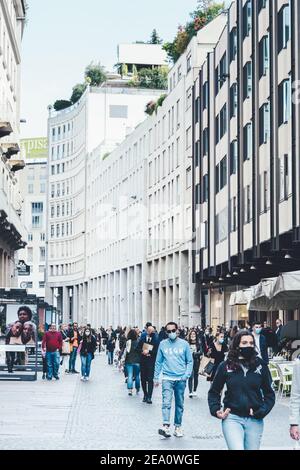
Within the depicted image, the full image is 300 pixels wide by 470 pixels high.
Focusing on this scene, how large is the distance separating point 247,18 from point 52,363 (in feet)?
65.2

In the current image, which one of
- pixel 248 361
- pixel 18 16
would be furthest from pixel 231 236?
pixel 248 361

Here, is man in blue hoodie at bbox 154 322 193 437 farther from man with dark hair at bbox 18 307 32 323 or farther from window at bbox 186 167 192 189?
window at bbox 186 167 192 189

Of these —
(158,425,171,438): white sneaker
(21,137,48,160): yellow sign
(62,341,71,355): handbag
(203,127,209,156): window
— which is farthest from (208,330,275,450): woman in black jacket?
(21,137,48,160): yellow sign

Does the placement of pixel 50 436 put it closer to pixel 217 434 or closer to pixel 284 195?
pixel 217 434

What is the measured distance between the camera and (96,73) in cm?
12700

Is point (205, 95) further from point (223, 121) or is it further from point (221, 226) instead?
point (221, 226)

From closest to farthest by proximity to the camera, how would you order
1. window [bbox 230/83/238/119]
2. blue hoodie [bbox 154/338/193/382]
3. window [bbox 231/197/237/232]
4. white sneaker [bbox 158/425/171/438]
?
white sneaker [bbox 158/425/171/438] < blue hoodie [bbox 154/338/193/382] < window [bbox 231/197/237/232] < window [bbox 230/83/238/119]

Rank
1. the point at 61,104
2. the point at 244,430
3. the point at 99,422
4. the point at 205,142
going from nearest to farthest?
the point at 244,430 → the point at 99,422 → the point at 205,142 → the point at 61,104

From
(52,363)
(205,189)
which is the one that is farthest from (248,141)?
(52,363)

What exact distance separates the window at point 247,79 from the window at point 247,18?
1421 millimetres

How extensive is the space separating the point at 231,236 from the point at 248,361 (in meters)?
38.8

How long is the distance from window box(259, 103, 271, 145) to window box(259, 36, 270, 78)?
1.40 meters

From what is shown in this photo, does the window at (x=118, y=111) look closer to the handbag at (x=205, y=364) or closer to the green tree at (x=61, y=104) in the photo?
the green tree at (x=61, y=104)

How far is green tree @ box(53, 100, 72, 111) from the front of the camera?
133375 mm
